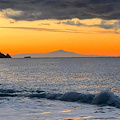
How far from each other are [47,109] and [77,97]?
724cm

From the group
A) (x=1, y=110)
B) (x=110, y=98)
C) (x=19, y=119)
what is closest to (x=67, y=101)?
(x=110, y=98)

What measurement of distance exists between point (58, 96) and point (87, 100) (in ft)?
15.0

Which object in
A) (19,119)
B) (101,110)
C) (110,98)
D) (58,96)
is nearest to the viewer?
(19,119)

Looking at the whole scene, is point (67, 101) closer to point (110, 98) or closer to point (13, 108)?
point (110, 98)

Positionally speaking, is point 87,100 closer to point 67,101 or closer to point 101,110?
point 67,101

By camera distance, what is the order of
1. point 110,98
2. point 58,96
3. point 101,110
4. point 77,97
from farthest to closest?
1. point 58,96
2. point 77,97
3. point 110,98
4. point 101,110

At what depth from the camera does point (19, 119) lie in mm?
17453

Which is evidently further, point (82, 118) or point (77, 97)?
point (77, 97)

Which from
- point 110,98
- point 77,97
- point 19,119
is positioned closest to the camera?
point 19,119

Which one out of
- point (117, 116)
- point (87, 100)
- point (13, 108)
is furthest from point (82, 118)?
point (87, 100)

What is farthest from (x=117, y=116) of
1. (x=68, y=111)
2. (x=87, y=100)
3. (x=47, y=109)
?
(x=87, y=100)

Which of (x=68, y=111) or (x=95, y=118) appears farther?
(x=68, y=111)

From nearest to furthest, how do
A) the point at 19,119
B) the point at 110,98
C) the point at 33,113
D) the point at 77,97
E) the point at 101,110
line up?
1. the point at 19,119
2. the point at 33,113
3. the point at 101,110
4. the point at 110,98
5. the point at 77,97

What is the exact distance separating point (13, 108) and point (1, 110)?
1.38 m
